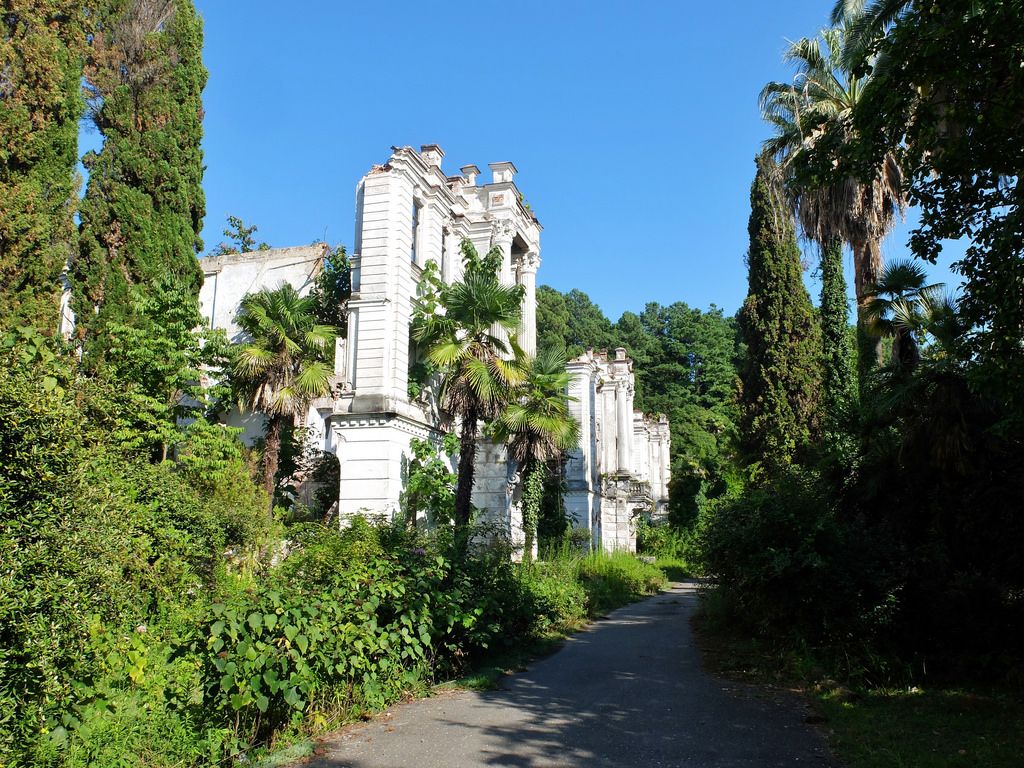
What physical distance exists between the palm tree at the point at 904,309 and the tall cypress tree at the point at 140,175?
47.8 ft

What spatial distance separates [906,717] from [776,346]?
2021 cm

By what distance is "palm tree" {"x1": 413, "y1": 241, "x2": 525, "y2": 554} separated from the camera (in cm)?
2052

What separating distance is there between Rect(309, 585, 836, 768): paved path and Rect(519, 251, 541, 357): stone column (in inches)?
776

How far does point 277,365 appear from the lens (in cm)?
2194

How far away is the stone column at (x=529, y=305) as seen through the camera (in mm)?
30422

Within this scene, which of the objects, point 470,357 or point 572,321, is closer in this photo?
point 470,357

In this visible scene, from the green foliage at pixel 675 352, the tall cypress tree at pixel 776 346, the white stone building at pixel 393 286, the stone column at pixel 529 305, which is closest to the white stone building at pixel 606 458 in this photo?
the stone column at pixel 529 305

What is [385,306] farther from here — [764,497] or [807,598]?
[807,598]

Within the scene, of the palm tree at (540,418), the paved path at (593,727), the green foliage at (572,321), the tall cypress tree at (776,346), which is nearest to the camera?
the paved path at (593,727)

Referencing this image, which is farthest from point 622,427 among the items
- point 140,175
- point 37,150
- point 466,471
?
point 37,150

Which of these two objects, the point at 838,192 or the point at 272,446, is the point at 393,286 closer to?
the point at 272,446

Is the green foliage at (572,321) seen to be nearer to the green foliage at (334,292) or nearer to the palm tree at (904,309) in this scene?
the green foliage at (334,292)

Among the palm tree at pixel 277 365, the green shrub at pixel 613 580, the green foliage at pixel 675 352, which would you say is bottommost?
the green shrub at pixel 613 580

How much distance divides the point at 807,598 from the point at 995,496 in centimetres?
279
